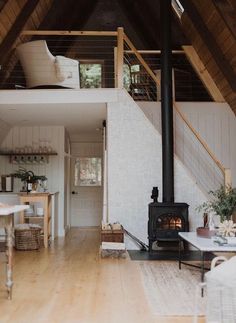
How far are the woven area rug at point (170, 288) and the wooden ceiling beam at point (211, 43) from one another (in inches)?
130

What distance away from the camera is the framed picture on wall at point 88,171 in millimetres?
9844

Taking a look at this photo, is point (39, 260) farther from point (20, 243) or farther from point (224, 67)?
point (224, 67)

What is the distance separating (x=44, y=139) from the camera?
8.46m

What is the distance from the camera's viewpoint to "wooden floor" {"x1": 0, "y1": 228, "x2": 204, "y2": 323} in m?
3.14

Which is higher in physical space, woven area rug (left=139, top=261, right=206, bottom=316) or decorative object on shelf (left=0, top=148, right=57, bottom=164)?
decorative object on shelf (left=0, top=148, right=57, bottom=164)

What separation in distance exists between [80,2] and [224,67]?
13.5 feet

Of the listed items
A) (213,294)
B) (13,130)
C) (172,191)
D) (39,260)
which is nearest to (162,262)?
(172,191)

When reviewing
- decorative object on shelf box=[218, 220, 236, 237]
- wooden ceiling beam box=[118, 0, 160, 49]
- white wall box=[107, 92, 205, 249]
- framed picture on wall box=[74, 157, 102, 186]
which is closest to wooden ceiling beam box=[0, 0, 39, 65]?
white wall box=[107, 92, 205, 249]

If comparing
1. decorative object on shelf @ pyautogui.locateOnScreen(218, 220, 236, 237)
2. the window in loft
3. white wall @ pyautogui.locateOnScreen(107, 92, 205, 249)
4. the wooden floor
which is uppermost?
the window in loft

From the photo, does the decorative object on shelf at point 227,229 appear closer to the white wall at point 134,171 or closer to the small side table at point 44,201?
the white wall at point 134,171

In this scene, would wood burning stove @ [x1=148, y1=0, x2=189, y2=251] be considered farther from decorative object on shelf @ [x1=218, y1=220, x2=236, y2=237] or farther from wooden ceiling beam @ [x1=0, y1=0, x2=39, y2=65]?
wooden ceiling beam @ [x1=0, y1=0, x2=39, y2=65]

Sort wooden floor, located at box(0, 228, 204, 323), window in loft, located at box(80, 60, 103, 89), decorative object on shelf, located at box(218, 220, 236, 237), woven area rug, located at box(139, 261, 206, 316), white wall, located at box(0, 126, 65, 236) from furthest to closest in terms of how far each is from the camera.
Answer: window in loft, located at box(80, 60, 103, 89)
white wall, located at box(0, 126, 65, 236)
decorative object on shelf, located at box(218, 220, 236, 237)
woven area rug, located at box(139, 261, 206, 316)
wooden floor, located at box(0, 228, 204, 323)

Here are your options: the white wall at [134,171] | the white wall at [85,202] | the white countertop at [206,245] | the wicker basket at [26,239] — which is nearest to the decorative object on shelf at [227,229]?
the white countertop at [206,245]

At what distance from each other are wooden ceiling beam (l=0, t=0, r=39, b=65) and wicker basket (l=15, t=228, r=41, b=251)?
3.00 metres
